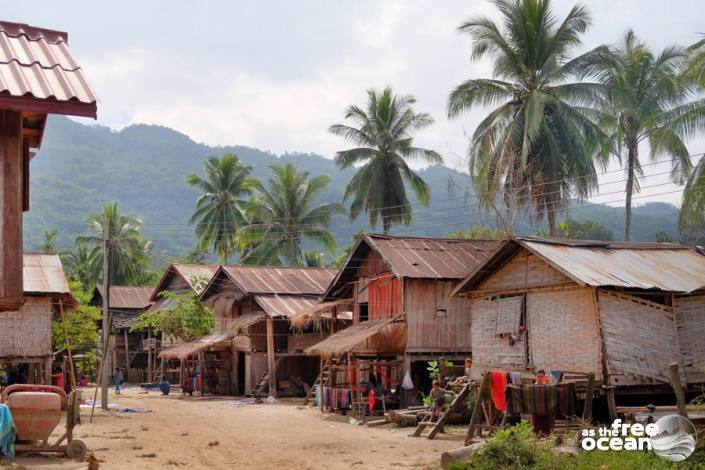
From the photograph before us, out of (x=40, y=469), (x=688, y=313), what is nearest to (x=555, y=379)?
(x=688, y=313)

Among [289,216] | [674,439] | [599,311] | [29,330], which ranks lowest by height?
[674,439]

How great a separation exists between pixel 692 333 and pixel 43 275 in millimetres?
19257

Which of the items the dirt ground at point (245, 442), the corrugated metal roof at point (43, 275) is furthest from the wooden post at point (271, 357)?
the corrugated metal roof at point (43, 275)

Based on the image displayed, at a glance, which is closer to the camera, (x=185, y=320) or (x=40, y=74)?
(x=40, y=74)

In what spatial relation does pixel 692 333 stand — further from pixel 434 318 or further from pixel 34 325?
pixel 34 325

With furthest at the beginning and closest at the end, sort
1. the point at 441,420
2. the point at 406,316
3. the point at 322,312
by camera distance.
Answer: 1. the point at 322,312
2. the point at 406,316
3. the point at 441,420

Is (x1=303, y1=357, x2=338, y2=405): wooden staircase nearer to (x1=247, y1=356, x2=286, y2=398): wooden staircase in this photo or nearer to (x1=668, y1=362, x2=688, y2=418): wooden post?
(x1=247, y1=356, x2=286, y2=398): wooden staircase

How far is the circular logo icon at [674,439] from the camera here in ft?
35.8

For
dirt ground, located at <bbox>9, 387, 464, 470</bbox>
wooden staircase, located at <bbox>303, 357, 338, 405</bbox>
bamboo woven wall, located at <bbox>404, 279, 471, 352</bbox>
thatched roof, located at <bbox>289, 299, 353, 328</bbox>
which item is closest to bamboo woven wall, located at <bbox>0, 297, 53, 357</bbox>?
dirt ground, located at <bbox>9, 387, 464, 470</bbox>

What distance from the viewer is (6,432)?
38.7ft

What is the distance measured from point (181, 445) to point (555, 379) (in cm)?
843

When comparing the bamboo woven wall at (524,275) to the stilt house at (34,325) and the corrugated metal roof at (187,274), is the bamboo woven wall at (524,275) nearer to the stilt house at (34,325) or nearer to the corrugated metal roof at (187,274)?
the stilt house at (34,325)

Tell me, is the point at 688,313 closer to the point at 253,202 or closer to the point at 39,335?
the point at 39,335

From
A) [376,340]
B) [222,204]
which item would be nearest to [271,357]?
[376,340]
